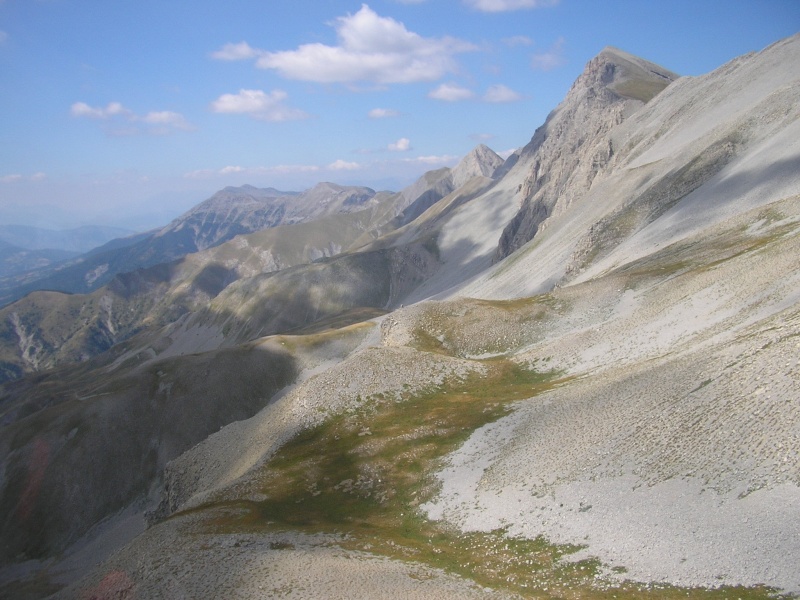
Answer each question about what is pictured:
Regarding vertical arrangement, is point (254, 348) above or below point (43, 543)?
above

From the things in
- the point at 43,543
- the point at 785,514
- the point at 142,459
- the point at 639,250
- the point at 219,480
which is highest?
the point at 639,250

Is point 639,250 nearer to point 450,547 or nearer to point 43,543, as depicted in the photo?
point 450,547

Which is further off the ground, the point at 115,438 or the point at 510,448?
the point at 510,448

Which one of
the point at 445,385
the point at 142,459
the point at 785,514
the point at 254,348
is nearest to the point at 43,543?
Result: the point at 142,459

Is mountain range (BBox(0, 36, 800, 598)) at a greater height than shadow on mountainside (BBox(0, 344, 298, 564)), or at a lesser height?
greater

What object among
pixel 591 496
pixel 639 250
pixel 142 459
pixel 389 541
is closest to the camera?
pixel 591 496

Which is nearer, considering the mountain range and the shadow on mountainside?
the mountain range

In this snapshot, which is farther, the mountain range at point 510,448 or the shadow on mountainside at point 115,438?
the shadow on mountainside at point 115,438

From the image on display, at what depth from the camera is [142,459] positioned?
104 m

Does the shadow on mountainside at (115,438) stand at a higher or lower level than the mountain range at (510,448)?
lower

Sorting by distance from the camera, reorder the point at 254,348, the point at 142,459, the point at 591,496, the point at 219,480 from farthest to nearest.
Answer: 1. the point at 254,348
2. the point at 142,459
3. the point at 219,480
4. the point at 591,496

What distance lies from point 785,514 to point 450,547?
60.5 feet

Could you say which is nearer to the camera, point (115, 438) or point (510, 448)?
point (510, 448)

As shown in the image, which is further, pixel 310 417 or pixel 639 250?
pixel 639 250
